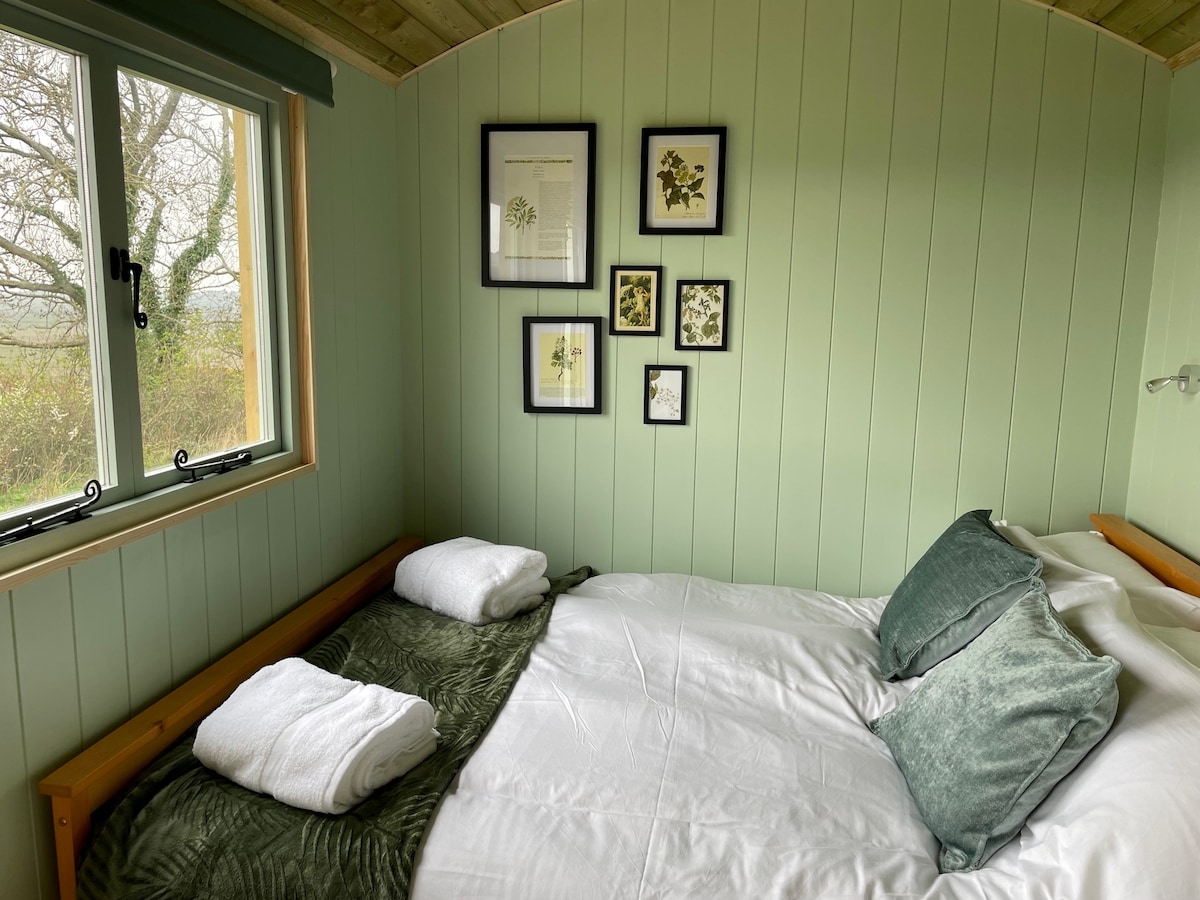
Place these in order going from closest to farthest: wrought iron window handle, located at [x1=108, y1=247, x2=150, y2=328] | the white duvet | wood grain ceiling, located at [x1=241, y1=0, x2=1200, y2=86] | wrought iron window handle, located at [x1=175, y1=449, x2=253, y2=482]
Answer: the white duvet < wrought iron window handle, located at [x1=108, y1=247, x2=150, y2=328] < wrought iron window handle, located at [x1=175, y1=449, x2=253, y2=482] < wood grain ceiling, located at [x1=241, y1=0, x2=1200, y2=86]

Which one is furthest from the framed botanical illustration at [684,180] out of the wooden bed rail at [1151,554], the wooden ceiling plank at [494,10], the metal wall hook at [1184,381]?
the wooden bed rail at [1151,554]

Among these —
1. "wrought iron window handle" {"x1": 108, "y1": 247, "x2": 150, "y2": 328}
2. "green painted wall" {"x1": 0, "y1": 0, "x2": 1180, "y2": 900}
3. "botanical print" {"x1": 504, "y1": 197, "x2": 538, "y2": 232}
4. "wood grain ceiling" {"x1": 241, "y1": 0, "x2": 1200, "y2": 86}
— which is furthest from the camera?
"botanical print" {"x1": 504, "y1": 197, "x2": 538, "y2": 232}

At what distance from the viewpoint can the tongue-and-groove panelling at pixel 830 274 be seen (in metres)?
2.53

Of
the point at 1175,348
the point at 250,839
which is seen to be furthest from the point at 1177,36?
the point at 250,839

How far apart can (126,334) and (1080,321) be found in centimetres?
254

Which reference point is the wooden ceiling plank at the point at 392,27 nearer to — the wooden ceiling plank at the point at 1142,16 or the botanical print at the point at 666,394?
the botanical print at the point at 666,394

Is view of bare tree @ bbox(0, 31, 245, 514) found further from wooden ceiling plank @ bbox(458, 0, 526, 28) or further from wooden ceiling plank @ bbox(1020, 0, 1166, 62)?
wooden ceiling plank @ bbox(1020, 0, 1166, 62)

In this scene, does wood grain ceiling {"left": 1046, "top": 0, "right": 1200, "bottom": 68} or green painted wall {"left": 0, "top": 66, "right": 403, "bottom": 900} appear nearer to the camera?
green painted wall {"left": 0, "top": 66, "right": 403, "bottom": 900}

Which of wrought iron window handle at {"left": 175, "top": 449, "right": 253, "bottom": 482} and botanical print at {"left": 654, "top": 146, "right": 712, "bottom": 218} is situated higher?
botanical print at {"left": 654, "top": 146, "right": 712, "bottom": 218}

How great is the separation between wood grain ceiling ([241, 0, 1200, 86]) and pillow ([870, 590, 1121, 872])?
5.36 feet

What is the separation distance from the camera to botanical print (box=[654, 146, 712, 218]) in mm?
2660

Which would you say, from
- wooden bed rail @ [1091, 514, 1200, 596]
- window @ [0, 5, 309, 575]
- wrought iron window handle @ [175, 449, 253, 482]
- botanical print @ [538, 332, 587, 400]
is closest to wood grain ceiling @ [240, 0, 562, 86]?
Answer: window @ [0, 5, 309, 575]

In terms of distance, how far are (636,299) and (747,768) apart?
4.97 ft

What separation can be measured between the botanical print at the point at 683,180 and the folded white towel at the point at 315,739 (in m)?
1.69
